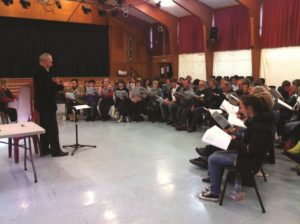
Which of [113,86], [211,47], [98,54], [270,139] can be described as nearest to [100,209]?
[270,139]

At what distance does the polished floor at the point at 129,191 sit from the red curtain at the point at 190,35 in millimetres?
7011

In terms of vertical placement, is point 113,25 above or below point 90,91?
above

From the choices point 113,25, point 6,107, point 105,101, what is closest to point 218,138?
point 105,101

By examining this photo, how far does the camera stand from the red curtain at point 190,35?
10.9m

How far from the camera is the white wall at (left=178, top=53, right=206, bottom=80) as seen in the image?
430 inches

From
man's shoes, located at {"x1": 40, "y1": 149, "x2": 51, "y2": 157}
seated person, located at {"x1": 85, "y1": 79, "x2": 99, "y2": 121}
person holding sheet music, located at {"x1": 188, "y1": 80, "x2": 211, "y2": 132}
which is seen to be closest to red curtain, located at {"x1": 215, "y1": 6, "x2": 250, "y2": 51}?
person holding sheet music, located at {"x1": 188, "y1": 80, "x2": 211, "y2": 132}

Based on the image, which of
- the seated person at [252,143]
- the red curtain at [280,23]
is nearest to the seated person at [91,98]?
the red curtain at [280,23]

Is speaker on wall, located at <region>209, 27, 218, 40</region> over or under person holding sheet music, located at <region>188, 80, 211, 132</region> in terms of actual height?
over

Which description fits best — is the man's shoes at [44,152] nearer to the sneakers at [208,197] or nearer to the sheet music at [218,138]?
the sneakers at [208,197]

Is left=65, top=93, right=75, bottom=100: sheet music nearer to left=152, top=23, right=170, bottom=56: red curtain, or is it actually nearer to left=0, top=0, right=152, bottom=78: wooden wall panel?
left=0, top=0, right=152, bottom=78: wooden wall panel

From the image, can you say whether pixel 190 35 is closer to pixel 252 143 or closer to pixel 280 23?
pixel 280 23

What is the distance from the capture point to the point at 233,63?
31.9 feet

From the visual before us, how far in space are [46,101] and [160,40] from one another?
9.87 meters

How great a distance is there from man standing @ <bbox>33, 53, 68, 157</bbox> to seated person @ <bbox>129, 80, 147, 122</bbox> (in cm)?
325
